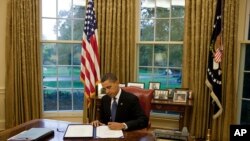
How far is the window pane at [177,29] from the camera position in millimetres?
3920

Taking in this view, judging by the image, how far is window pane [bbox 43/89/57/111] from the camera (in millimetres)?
4359

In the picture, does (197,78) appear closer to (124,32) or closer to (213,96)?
(213,96)

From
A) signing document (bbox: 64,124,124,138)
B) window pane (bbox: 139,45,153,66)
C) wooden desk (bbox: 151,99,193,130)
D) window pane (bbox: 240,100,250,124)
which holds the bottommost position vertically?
window pane (bbox: 240,100,250,124)

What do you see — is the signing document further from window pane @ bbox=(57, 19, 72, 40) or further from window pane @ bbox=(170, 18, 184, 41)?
window pane @ bbox=(57, 19, 72, 40)

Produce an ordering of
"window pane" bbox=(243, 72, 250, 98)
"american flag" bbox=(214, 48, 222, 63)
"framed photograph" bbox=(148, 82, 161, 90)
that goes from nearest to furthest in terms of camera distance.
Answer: "american flag" bbox=(214, 48, 222, 63)
"window pane" bbox=(243, 72, 250, 98)
"framed photograph" bbox=(148, 82, 161, 90)

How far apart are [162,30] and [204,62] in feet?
2.90

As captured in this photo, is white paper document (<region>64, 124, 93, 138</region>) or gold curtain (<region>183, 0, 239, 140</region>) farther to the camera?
gold curtain (<region>183, 0, 239, 140</region>)

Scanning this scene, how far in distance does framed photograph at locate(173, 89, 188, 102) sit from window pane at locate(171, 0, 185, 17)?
1208 mm

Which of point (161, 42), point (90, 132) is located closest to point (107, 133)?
point (90, 132)

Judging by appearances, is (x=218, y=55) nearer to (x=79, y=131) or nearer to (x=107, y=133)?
(x=107, y=133)

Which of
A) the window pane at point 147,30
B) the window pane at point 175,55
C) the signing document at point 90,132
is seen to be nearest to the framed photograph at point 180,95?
the window pane at point 175,55

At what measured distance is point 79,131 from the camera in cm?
192

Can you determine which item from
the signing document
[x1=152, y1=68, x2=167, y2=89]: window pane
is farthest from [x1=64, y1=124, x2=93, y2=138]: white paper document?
[x1=152, y1=68, x2=167, y2=89]: window pane

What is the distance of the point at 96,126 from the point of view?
6.81 feet
